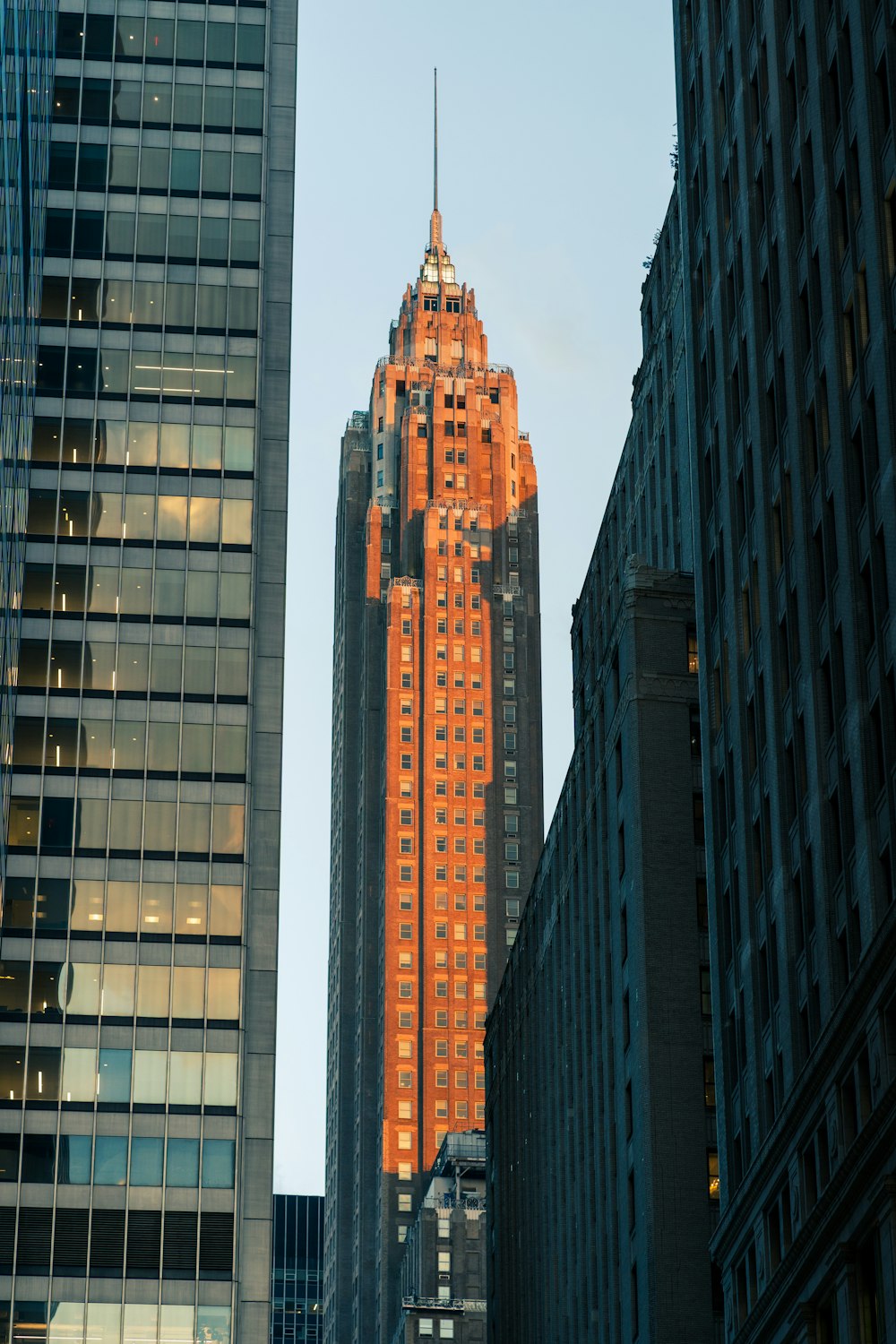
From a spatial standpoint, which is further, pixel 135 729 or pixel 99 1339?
pixel 135 729

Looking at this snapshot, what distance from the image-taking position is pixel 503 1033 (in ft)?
452

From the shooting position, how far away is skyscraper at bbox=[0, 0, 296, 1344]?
97.4 m

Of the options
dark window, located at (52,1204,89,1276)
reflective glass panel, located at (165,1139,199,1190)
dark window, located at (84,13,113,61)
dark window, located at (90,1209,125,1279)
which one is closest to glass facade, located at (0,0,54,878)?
dark window, located at (84,13,113,61)

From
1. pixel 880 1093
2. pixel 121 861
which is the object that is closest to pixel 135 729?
pixel 121 861

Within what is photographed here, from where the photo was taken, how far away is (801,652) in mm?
67625

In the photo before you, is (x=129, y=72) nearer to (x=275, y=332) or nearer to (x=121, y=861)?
(x=275, y=332)

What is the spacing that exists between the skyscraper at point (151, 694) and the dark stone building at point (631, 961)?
15.1m

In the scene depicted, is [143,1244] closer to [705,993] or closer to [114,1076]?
[114,1076]

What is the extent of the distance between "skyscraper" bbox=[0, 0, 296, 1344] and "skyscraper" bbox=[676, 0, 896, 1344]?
102ft

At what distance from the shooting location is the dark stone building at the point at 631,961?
285 feet

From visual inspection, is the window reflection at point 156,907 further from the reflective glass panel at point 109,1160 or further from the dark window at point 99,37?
the dark window at point 99,37

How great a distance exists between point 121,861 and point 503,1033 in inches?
1595

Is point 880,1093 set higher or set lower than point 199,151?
lower

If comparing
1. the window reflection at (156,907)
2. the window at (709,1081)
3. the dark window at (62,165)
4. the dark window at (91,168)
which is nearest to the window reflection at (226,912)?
the window reflection at (156,907)
